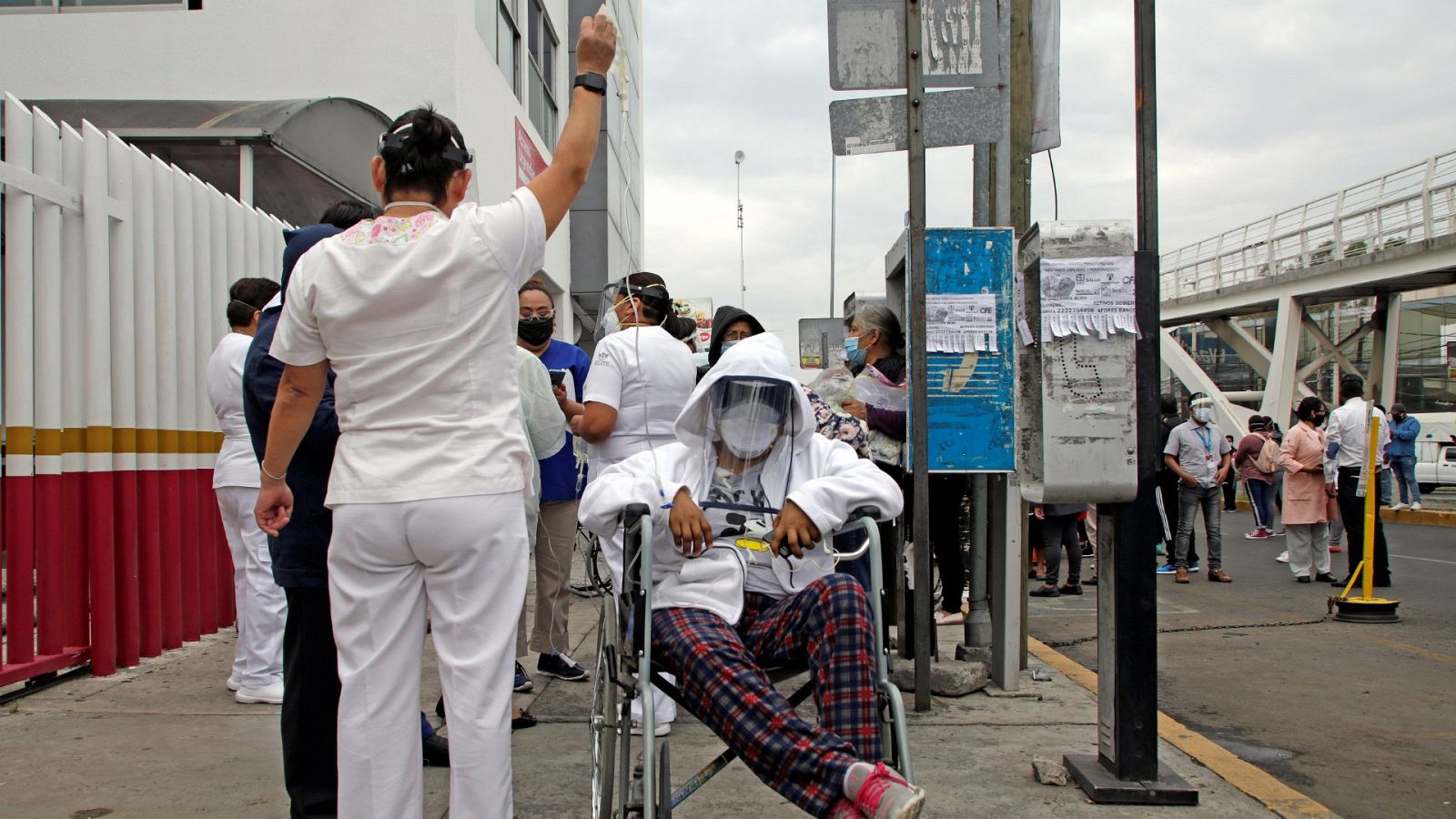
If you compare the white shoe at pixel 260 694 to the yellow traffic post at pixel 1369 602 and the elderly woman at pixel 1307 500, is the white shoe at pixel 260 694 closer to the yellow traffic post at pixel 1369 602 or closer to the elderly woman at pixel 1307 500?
the yellow traffic post at pixel 1369 602

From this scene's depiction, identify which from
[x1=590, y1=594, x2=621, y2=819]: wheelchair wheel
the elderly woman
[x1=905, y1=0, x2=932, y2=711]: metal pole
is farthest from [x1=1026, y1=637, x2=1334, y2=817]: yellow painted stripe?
the elderly woman

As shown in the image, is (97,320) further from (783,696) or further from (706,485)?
(783,696)

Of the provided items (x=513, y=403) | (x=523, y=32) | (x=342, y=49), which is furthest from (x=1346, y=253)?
(x=513, y=403)

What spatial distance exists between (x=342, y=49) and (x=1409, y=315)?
1612 inches

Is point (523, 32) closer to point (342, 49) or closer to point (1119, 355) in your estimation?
point (342, 49)

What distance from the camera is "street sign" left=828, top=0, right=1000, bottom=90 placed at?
4.73 metres

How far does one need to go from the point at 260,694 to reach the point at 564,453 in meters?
1.68

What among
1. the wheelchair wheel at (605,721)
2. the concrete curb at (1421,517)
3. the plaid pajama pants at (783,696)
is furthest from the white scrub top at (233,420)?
the concrete curb at (1421,517)

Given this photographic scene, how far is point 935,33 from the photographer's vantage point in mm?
4945

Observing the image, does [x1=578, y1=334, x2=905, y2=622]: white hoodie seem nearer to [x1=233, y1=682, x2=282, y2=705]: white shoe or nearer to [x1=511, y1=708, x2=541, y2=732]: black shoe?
[x1=511, y1=708, x2=541, y2=732]: black shoe

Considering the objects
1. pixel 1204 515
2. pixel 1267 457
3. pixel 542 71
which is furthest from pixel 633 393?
pixel 542 71

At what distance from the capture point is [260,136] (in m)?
7.25

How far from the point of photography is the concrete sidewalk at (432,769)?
3492 mm

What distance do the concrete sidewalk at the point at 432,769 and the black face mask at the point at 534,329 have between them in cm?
161
